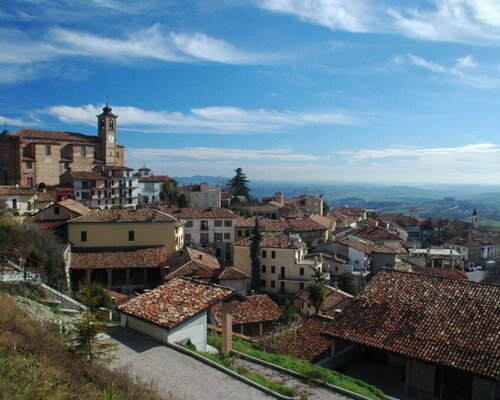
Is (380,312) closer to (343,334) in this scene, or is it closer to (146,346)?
(343,334)

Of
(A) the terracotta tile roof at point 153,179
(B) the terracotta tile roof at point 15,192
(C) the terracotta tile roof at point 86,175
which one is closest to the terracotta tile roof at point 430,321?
(B) the terracotta tile roof at point 15,192

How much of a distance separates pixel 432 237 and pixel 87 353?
95.5 m

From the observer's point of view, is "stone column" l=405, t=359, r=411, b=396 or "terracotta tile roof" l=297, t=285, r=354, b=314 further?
"terracotta tile roof" l=297, t=285, r=354, b=314

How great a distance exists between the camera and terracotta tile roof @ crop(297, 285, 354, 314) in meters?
32.6

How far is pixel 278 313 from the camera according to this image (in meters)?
29.8

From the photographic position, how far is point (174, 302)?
14.2 metres

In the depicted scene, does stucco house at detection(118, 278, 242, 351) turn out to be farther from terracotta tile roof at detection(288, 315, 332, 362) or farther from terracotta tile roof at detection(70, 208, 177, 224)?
terracotta tile roof at detection(70, 208, 177, 224)

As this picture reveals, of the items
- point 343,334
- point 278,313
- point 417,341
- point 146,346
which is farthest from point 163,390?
point 278,313

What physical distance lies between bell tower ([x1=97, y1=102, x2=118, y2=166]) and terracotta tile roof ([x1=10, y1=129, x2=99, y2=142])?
57.6 inches

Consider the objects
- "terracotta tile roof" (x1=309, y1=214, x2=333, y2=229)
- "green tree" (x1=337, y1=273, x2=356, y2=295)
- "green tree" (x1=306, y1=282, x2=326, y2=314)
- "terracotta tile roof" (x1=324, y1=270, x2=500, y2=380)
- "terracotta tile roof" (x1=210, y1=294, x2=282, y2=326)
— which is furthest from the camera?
"terracotta tile roof" (x1=309, y1=214, x2=333, y2=229)

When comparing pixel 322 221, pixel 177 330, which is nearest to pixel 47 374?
pixel 177 330

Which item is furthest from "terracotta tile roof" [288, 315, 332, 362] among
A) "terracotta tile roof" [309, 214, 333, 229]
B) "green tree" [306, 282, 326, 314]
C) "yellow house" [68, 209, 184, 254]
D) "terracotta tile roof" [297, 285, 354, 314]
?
"terracotta tile roof" [309, 214, 333, 229]

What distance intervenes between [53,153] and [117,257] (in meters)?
33.9

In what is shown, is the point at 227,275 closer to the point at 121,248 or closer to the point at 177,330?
the point at 121,248
